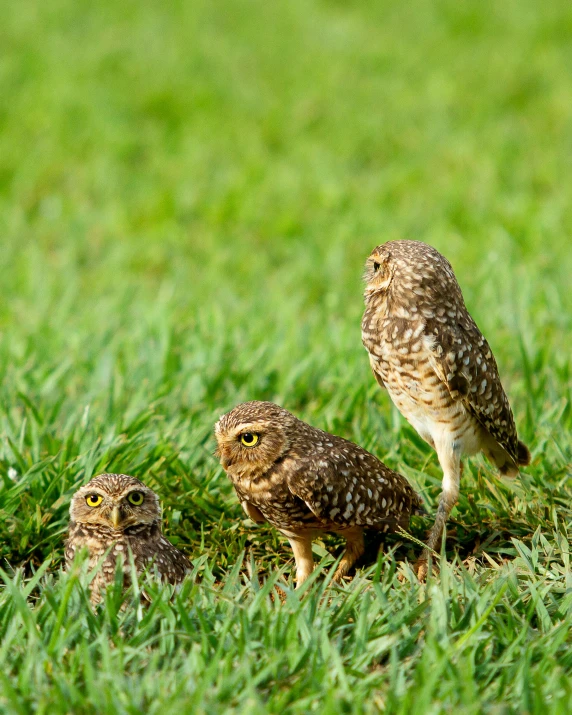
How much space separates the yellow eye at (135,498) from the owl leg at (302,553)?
64 centimetres

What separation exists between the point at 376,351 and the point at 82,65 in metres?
9.57

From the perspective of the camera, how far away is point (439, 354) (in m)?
4.06

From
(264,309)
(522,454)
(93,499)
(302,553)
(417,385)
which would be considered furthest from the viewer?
(264,309)

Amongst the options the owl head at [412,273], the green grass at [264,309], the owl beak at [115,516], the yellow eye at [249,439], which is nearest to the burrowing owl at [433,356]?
the owl head at [412,273]

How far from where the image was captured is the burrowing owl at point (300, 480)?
3.89 m

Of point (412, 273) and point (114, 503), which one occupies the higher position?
point (412, 273)

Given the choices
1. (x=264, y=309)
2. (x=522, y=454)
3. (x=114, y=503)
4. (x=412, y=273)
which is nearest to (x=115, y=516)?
(x=114, y=503)

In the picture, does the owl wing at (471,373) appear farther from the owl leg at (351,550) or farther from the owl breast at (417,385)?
the owl leg at (351,550)

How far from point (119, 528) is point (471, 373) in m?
1.61

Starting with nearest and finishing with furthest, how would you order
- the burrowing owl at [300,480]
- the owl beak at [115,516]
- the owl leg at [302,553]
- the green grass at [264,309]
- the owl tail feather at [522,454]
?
1. the green grass at [264,309]
2. the owl beak at [115,516]
3. the burrowing owl at [300,480]
4. the owl leg at [302,553]
5. the owl tail feather at [522,454]

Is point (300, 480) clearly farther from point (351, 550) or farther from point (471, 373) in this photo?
point (471, 373)

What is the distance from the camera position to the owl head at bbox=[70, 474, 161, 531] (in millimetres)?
3820

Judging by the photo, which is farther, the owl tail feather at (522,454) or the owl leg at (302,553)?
the owl tail feather at (522,454)

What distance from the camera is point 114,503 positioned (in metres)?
3.81
